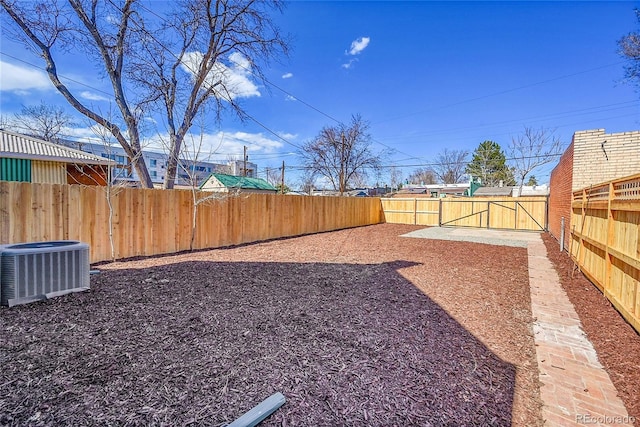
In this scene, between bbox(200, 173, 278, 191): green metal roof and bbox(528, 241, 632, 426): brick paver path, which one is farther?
bbox(200, 173, 278, 191): green metal roof

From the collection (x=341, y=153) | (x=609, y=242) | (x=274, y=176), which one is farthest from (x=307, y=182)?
(x=609, y=242)

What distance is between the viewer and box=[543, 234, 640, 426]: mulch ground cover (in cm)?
209

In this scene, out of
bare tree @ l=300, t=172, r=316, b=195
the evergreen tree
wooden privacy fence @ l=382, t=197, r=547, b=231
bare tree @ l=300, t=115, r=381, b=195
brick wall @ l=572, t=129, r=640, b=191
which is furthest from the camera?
the evergreen tree

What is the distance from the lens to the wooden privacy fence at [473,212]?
13492mm

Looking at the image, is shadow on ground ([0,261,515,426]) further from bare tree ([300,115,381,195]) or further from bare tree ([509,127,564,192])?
bare tree ([509,127,564,192])

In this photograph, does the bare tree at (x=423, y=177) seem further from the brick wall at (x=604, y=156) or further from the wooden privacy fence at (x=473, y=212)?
the brick wall at (x=604, y=156)

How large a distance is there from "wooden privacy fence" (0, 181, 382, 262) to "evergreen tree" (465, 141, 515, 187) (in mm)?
28763

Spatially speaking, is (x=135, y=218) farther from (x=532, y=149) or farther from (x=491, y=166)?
(x=491, y=166)

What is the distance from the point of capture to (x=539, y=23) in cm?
1000

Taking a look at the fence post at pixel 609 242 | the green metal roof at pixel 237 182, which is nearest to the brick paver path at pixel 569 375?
the fence post at pixel 609 242

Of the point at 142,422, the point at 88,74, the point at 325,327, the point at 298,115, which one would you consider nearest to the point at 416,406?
the point at 325,327

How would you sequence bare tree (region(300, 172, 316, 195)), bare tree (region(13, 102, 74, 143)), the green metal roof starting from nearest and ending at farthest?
1. bare tree (region(13, 102, 74, 143))
2. the green metal roof
3. bare tree (region(300, 172, 316, 195))

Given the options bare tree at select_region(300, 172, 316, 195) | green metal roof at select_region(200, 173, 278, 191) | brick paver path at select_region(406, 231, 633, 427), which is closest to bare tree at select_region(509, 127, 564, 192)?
bare tree at select_region(300, 172, 316, 195)

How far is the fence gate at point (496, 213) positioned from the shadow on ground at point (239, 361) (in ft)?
42.2
